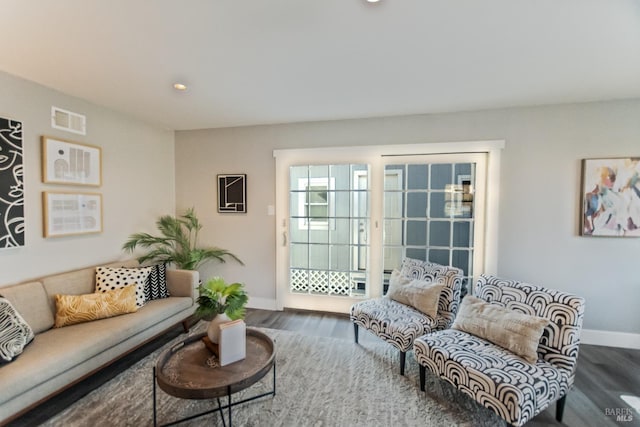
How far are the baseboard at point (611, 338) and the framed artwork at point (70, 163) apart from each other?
515cm

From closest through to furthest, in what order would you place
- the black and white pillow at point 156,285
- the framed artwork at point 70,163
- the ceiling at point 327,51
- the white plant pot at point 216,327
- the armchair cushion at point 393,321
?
the ceiling at point 327,51 → the white plant pot at point 216,327 → the armchair cushion at point 393,321 → the framed artwork at point 70,163 → the black and white pillow at point 156,285

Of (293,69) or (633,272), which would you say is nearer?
(293,69)

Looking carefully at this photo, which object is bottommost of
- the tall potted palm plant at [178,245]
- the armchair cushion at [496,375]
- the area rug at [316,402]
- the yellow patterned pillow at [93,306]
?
the area rug at [316,402]

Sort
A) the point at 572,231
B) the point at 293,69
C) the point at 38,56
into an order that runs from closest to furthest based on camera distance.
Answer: the point at 38,56 → the point at 293,69 → the point at 572,231

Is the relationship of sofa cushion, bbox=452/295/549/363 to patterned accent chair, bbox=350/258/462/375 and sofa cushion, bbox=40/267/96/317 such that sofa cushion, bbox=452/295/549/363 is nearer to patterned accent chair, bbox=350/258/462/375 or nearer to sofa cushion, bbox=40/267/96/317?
patterned accent chair, bbox=350/258/462/375

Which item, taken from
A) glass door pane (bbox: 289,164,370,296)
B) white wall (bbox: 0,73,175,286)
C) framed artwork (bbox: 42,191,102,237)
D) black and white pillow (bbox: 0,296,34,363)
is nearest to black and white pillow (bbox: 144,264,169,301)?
white wall (bbox: 0,73,175,286)

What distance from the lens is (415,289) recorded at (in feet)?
8.46

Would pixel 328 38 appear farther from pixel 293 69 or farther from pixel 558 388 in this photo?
pixel 558 388

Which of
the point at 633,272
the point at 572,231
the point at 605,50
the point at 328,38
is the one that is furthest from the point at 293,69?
the point at 633,272

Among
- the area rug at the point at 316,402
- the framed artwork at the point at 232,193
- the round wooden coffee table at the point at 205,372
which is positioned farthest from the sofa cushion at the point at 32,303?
the framed artwork at the point at 232,193

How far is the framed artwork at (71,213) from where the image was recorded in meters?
2.43

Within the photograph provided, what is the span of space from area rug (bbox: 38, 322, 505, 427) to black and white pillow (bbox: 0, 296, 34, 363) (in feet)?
1.63

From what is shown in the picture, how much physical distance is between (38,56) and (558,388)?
399cm

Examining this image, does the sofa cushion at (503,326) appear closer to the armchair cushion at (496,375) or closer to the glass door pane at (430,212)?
the armchair cushion at (496,375)
